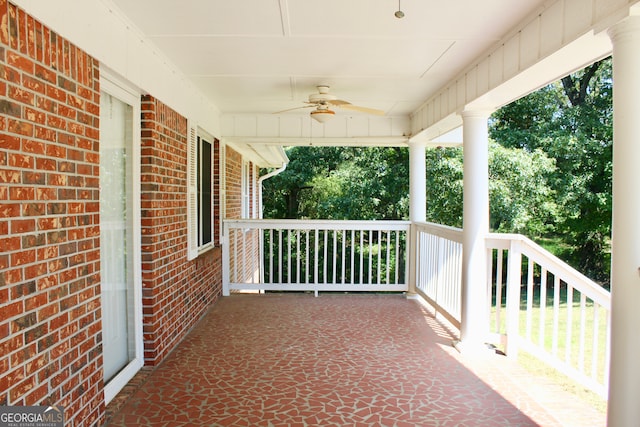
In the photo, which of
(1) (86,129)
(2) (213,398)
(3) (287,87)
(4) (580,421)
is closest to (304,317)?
(2) (213,398)

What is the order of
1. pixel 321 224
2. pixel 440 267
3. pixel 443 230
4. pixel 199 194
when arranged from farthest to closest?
pixel 321 224, pixel 199 194, pixel 440 267, pixel 443 230

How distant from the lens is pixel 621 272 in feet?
6.99

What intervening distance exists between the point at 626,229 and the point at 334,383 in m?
2.14

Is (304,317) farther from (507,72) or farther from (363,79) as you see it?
(507,72)

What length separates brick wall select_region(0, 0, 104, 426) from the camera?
6.08ft

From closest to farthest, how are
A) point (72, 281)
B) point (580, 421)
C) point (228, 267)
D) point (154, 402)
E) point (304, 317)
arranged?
1. point (72, 281)
2. point (580, 421)
3. point (154, 402)
4. point (304, 317)
5. point (228, 267)

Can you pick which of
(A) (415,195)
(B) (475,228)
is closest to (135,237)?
(B) (475,228)

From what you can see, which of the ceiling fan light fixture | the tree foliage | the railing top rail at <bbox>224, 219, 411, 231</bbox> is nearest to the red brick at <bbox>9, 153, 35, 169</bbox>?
the ceiling fan light fixture

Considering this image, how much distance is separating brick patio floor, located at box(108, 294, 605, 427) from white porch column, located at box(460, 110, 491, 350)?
0.28m

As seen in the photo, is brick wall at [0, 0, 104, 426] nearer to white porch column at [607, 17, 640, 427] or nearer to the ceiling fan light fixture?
the ceiling fan light fixture

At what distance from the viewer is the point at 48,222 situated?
2.12m

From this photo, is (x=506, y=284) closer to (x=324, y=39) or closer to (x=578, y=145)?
(x=324, y=39)

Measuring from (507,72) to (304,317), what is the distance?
330 cm

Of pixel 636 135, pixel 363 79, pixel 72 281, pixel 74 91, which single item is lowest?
pixel 72 281
